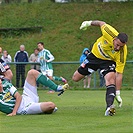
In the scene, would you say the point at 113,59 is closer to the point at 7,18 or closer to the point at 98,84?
the point at 98,84

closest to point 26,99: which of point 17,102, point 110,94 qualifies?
point 17,102

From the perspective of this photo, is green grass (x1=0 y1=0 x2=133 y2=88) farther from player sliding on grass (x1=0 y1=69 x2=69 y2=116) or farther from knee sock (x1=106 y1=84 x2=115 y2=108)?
player sliding on grass (x1=0 y1=69 x2=69 y2=116)

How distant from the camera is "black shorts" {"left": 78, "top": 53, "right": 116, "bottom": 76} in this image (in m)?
12.3

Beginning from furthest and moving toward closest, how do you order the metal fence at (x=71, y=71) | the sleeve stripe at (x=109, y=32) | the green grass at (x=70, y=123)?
the metal fence at (x=71, y=71) → the sleeve stripe at (x=109, y=32) → the green grass at (x=70, y=123)

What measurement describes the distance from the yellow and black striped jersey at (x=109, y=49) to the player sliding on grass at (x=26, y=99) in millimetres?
1380

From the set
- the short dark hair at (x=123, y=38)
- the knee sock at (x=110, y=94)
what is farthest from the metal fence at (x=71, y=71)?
the short dark hair at (x=123, y=38)

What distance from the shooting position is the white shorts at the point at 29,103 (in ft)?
37.6

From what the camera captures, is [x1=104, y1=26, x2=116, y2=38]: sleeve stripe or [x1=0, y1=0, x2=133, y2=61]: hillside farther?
[x1=0, y1=0, x2=133, y2=61]: hillside

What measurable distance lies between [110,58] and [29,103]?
209cm

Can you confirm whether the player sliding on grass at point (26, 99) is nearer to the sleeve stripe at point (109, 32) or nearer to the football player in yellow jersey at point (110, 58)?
the football player in yellow jersey at point (110, 58)

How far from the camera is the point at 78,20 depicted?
3506 centimetres

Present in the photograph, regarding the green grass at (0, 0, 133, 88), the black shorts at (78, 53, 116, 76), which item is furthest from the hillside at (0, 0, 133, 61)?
the black shorts at (78, 53, 116, 76)

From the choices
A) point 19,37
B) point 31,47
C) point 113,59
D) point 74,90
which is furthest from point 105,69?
point 19,37

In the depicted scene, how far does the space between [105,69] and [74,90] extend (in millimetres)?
11258
